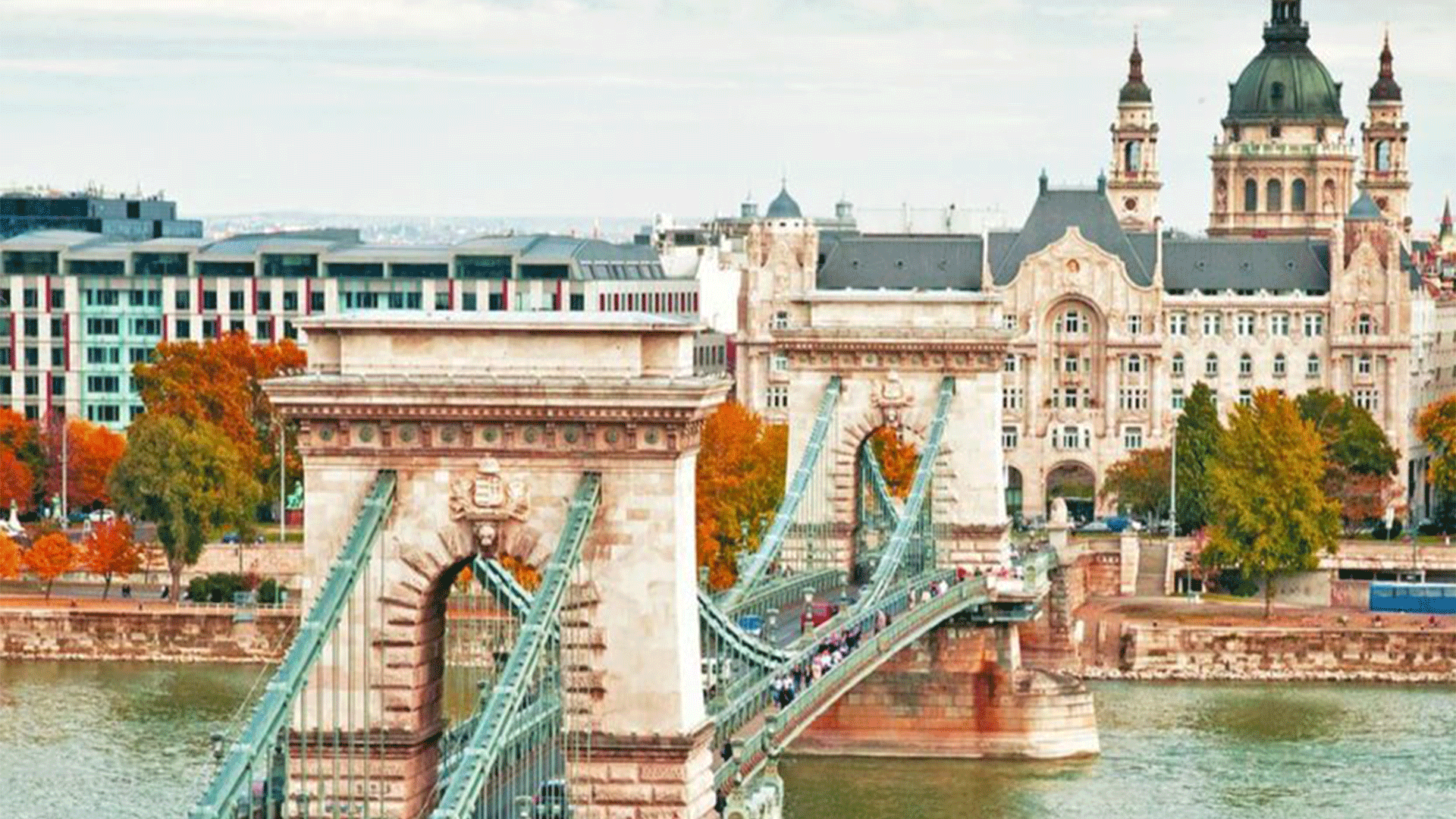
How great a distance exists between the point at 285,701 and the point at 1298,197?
12567cm

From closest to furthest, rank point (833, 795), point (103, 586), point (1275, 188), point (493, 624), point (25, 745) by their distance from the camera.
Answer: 1. point (493, 624)
2. point (833, 795)
3. point (25, 745)
4. point (103, 586)
5. point (1275, 188)

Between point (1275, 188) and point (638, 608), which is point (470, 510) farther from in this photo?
point (1275, 188)

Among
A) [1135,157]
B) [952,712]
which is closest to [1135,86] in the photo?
[1135,157]

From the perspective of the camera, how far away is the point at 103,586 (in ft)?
349

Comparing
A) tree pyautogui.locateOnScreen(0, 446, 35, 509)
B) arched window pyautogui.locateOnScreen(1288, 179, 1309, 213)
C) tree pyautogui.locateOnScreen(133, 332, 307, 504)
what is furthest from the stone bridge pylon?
arched window pyautogui.locateOnScreen(1288, 179, 1309, 213)

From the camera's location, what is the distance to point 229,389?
11894 centimetres

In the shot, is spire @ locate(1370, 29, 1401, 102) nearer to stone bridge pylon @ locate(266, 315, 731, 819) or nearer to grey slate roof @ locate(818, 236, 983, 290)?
grey slate roof @ locate(818, 236, 983, 290)

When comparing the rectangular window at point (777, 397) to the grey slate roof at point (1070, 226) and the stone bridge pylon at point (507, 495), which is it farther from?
the stone bridge pylon at point (507, 495)

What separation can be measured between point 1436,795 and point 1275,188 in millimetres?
91949

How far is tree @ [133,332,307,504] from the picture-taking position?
11725cm

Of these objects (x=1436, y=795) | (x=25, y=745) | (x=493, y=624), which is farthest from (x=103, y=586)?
(x=493, y=624)

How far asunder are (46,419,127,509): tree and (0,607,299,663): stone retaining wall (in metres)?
18.0

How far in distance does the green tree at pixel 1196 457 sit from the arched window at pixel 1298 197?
44.3 m

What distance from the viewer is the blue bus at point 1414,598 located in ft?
351
